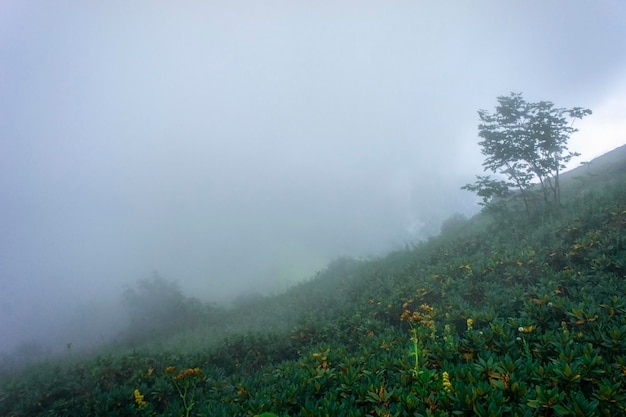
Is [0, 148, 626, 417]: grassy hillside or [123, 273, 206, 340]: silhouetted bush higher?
[123, 273, 206, 340]: silhouetted bush

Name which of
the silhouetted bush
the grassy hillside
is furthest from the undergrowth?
the silhouetted bush

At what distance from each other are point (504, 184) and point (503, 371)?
543 inches

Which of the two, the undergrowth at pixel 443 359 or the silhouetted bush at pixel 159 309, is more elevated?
the silhouetted bush at pixel 159 309

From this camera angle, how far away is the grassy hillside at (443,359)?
3365 millimetres

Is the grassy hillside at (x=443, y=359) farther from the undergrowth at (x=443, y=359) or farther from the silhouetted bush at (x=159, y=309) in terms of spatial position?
the silhouetted bush at (x=159, y=309)

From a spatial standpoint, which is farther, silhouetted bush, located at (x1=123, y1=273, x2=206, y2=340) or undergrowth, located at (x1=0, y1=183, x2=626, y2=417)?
silhouetted bush, located at (x1=123, y1=273, x2=206, y2=340)

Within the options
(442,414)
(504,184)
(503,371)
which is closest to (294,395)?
(442,414)

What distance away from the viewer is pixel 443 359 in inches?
182

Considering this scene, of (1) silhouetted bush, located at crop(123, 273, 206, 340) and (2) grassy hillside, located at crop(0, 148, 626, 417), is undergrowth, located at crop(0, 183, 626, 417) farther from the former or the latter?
(1) silhouetted bush, located at crop(123, 273, 206, 340)

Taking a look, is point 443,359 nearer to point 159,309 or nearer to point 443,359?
point 443,359

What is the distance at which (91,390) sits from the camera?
21.7 ft

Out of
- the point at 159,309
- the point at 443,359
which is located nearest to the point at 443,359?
the point at 443,359

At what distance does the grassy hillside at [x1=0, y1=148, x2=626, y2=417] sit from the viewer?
3365 millimetres

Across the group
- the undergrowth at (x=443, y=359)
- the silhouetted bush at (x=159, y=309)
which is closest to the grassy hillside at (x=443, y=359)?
the undergrowth at (x=443, y=359)
